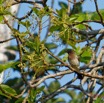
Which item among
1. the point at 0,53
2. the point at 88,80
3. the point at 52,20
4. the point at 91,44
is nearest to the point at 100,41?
the point at 91,44

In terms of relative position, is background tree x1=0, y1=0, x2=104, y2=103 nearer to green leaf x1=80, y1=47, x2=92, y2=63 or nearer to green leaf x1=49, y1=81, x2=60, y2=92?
green leaf x1=80, y1=47, x2=92, y2=63

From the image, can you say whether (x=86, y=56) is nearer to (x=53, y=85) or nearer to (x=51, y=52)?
(x=51, y=52)

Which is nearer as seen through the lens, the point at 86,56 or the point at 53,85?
the point at 86,56

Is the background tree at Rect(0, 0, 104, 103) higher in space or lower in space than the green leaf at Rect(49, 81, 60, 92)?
higher

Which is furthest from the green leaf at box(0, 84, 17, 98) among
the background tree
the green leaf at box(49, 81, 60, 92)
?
the green leaf at box(49, 81, 60, 92)

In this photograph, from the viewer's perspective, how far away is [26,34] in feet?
5.53

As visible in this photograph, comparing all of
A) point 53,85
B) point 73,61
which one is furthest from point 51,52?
point 53,85

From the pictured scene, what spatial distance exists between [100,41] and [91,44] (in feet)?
0.13

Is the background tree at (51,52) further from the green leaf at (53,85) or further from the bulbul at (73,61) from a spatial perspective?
the green leaf at (53,85)

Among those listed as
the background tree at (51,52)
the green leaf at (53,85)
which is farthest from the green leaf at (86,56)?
the green leaf at (53,85)

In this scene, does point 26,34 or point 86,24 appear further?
point 86,24

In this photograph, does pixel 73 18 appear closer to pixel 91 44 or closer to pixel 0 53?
pixel 91 44

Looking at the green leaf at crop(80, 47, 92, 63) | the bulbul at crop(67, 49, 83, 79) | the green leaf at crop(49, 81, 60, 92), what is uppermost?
the bulbul at crop(67, 49, 83, 79)

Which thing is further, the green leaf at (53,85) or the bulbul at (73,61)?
the green leaf at (53,85)
